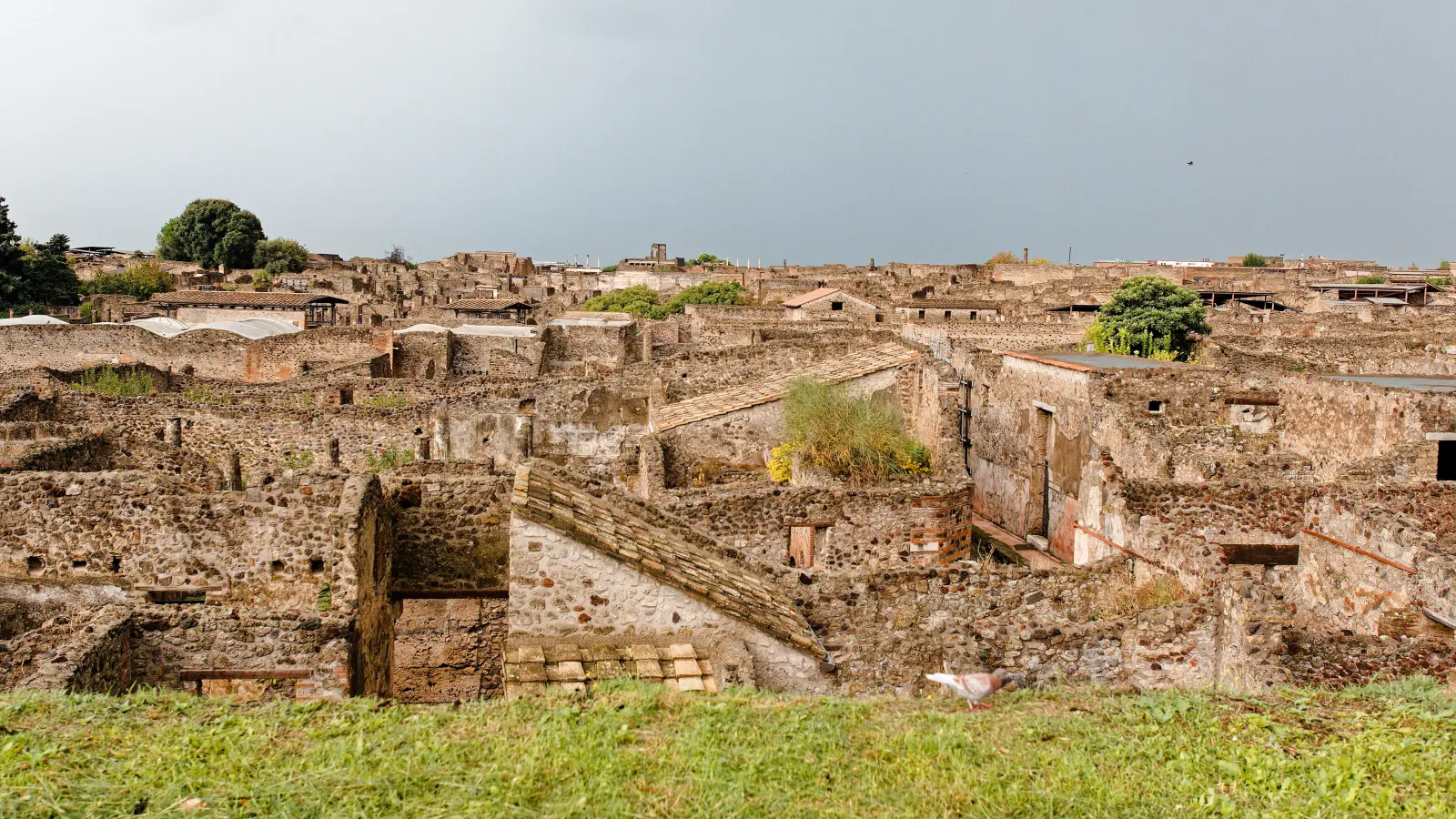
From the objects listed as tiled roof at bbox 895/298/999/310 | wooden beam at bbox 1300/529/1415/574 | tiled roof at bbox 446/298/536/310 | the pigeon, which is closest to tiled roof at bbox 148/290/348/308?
tiled roof at bbox 446/298/536/310

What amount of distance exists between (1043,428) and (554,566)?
1210 centimetres

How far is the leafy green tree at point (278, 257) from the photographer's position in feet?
252

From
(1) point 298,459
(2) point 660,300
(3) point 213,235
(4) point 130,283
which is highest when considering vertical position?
(3) point 213,235

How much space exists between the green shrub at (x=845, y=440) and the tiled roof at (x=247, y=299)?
41.4 metres

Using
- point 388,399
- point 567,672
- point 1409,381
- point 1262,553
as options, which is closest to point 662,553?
point 567,672

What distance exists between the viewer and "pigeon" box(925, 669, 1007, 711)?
5285 mm

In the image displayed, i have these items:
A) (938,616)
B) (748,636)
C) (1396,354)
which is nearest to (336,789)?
(748,636)

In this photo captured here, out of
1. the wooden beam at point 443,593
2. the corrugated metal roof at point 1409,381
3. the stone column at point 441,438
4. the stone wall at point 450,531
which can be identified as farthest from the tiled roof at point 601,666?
the stone column at point 441,438

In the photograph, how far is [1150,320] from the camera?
3603 cm

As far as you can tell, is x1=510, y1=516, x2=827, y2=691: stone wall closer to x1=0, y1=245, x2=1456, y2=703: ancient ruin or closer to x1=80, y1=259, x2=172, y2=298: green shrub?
x1=0, y1=245, x2=1456, y2=703: ancient ruin

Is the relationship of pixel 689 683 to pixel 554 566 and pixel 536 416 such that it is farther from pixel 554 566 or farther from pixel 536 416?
pixel 536 416

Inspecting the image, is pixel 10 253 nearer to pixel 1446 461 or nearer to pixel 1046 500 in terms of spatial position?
pixel 1046 500

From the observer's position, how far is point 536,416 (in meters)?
17.7

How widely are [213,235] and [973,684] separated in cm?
8826
